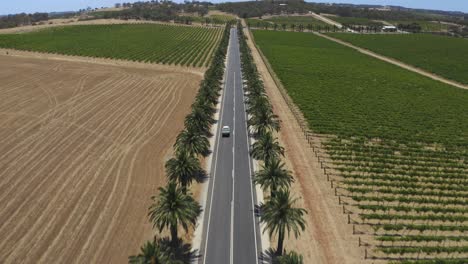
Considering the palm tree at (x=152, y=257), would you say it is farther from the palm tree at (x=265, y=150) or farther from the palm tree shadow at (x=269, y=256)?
the palm tree at (x=265, y=150)

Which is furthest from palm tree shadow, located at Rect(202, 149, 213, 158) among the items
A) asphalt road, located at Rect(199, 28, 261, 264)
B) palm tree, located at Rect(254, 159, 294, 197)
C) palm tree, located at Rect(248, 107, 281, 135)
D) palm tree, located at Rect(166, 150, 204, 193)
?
palm tree, located at Rect(254, 159, 294, 197)

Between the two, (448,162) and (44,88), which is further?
(44,88)

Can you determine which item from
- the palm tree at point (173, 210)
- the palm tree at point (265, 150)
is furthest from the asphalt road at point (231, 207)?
the palm tree at point (173, 210)

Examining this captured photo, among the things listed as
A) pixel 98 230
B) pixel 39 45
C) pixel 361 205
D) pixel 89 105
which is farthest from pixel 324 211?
pixel 39 45

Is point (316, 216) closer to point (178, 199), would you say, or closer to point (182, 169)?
point (182, 169)

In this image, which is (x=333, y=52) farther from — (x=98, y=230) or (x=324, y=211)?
(x=98, y=230)

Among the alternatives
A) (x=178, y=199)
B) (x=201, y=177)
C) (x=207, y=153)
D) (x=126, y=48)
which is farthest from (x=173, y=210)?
(x=126, y=48)
